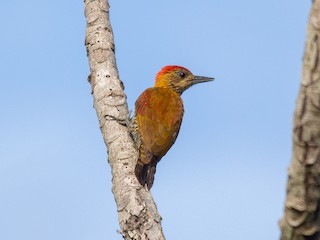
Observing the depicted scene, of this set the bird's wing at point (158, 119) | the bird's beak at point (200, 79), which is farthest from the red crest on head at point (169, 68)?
the bird's wing at point (158, 119)

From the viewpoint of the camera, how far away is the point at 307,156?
9.07 feet

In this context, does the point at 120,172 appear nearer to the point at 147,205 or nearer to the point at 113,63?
the point at 147,205

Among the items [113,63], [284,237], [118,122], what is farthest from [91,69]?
[284,237]

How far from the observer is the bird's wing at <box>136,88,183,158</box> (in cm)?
765

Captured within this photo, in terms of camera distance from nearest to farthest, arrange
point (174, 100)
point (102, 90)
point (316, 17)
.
→ point (316, 17) < point (102, 90) < point (174, 100)

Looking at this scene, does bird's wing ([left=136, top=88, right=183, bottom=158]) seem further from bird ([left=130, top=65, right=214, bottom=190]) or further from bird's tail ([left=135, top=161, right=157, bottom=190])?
bird's tail ([left=135, top=161, right=157, bottom=190])

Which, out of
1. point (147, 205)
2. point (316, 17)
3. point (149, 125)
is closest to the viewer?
point (316, 17)

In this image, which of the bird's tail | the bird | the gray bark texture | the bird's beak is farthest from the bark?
the gray bark texture

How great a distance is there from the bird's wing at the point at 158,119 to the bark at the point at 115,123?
54 cm

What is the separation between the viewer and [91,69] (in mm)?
7270

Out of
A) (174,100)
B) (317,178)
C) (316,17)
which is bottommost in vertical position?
(317,178)

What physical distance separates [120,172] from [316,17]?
4.15 meters

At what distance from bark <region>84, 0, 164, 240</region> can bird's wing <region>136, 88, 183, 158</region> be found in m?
0.54

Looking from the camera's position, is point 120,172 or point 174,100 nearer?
point 120,172
